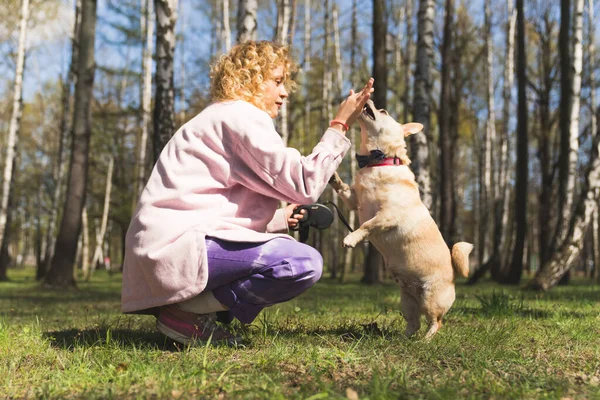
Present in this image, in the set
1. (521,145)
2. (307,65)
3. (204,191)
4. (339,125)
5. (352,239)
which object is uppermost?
(307,65)

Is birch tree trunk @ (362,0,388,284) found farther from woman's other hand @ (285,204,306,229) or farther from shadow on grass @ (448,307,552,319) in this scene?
woman's other hand @ (285,204,306,229)

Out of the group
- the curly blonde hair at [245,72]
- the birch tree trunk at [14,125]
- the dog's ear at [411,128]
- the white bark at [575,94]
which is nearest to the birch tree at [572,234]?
the white bark at [575,94]

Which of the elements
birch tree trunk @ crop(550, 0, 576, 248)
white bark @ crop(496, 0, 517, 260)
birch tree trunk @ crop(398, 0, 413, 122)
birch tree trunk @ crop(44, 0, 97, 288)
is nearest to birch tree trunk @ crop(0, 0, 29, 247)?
birch tree trunk @ crop(44, 0, 97, 288)

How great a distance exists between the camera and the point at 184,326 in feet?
11.1

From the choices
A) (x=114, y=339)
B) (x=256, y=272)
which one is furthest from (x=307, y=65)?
(x=256, y=272)

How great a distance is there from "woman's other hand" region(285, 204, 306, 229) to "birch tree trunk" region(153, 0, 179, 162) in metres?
4.83

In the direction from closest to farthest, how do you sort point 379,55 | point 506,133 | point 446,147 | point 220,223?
point 220,223, point 379,55, point 446,147, point 506,133

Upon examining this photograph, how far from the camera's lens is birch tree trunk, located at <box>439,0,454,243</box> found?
15594 mm

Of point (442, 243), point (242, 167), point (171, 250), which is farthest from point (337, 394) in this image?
point (442, 243)

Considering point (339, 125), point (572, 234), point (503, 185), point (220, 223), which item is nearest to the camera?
point (220, 223)

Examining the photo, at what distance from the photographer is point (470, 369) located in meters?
2.93

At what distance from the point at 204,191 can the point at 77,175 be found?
30.1 feet

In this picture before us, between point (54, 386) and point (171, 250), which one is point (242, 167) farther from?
point (54, 386)

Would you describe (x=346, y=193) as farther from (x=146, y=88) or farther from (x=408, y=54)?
(x=408, y=54)
